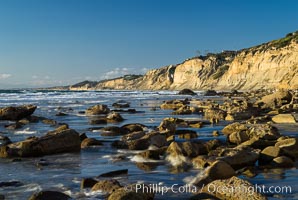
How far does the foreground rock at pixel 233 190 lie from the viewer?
6.69 meters

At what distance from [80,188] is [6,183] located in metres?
2.03

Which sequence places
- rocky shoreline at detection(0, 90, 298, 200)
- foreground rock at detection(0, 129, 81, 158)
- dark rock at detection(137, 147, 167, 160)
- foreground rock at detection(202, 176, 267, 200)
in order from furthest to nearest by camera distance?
foreground rock at detection(0, 129, 81, 158) → dark rock at detection(137, 147, 167, 160) → rocky shoreline at detection(0, 90, 298, 200) → foreground rock at detection(202, 176, 267, 200)

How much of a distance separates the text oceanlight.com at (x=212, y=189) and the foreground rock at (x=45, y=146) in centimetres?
592

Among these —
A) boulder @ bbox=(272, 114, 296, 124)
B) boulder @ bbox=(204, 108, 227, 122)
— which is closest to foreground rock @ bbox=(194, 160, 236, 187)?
boulder @ bbox=(272, 114, 296, 124)

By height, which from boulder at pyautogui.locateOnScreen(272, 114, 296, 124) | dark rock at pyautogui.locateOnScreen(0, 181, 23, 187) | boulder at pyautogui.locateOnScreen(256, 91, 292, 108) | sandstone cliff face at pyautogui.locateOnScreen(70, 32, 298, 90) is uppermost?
sandstone cliff face at pyautogui.locateOnScreen(70, 32, 298, 90)

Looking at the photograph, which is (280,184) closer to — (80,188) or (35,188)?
(80,188)

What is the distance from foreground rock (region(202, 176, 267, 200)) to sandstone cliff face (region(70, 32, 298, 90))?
194ft

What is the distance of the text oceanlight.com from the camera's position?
688cm

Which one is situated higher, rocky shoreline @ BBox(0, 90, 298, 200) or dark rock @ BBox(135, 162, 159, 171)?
rocky shoreline @ BBox(0, 90, 298, 200)

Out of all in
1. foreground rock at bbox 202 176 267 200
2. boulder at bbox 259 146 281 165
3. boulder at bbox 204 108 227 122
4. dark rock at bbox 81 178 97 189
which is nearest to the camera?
foreground rock at bbox 202 176 267 200

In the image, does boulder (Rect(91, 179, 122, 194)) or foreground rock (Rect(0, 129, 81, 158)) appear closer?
boulder (Rect(91, 179, 122, 194))

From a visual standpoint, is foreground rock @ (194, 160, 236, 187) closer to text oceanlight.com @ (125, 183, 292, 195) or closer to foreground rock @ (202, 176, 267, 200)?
text oceanlight.com @ (125, 183, 292, 195)

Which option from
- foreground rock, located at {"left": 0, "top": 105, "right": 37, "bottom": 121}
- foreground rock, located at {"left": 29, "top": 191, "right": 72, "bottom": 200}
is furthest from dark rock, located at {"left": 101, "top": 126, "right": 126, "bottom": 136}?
foreground rock, located at {"left": 0, "top": 105, "right": 37, "bottom": 121}

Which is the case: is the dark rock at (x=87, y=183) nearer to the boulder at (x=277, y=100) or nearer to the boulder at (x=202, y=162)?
the boulder at (x=202, y=162)
